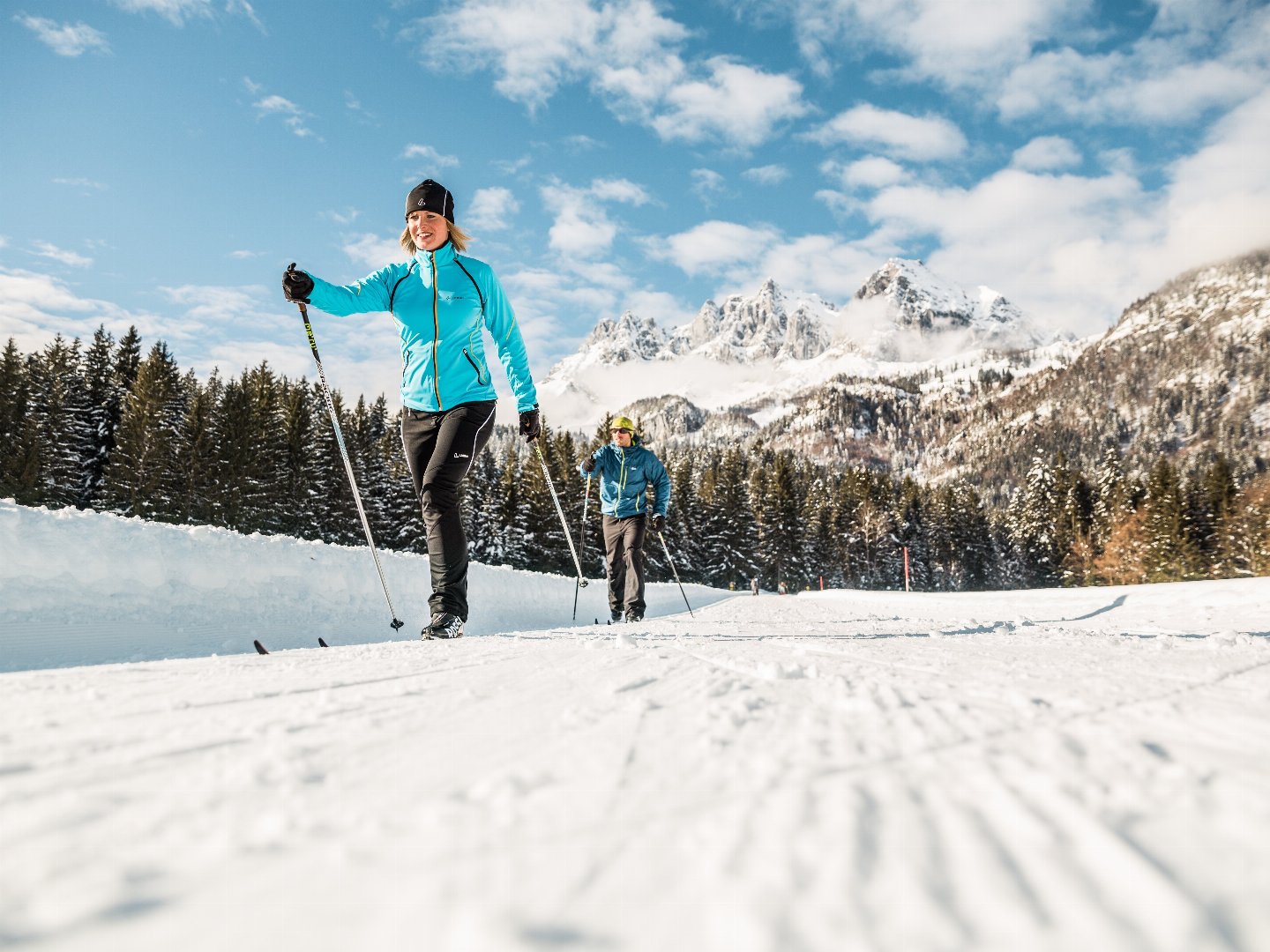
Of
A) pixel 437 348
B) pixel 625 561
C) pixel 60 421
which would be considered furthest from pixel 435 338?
pixel 60 421

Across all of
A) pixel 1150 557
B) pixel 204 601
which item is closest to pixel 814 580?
pixel 1150 557

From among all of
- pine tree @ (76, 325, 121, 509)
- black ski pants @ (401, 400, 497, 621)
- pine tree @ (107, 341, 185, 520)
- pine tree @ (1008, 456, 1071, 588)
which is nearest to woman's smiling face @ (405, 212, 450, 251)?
black ski pants @ (401, 400, 497, 621)

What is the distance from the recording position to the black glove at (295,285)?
3857 millimetres

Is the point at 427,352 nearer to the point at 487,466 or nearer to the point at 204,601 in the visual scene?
the point at 204,601

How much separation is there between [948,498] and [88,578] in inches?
2940

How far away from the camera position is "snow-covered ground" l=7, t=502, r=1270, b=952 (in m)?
0.54

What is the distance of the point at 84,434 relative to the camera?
3728 centimetres

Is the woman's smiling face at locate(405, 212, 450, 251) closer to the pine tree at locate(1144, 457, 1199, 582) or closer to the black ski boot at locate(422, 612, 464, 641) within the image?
the black ski boot at locate(422, 612, 464, 641)

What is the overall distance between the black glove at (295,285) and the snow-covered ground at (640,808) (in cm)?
269

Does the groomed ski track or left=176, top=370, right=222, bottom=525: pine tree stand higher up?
left=176, top=370, right=222, bottom=525: pine tree

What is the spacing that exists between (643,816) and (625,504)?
666 centimetres

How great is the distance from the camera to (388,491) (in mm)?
39562

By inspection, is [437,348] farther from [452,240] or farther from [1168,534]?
[1168,534]

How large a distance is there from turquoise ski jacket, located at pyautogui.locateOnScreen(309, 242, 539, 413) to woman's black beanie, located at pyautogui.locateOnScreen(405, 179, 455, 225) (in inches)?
8.5
